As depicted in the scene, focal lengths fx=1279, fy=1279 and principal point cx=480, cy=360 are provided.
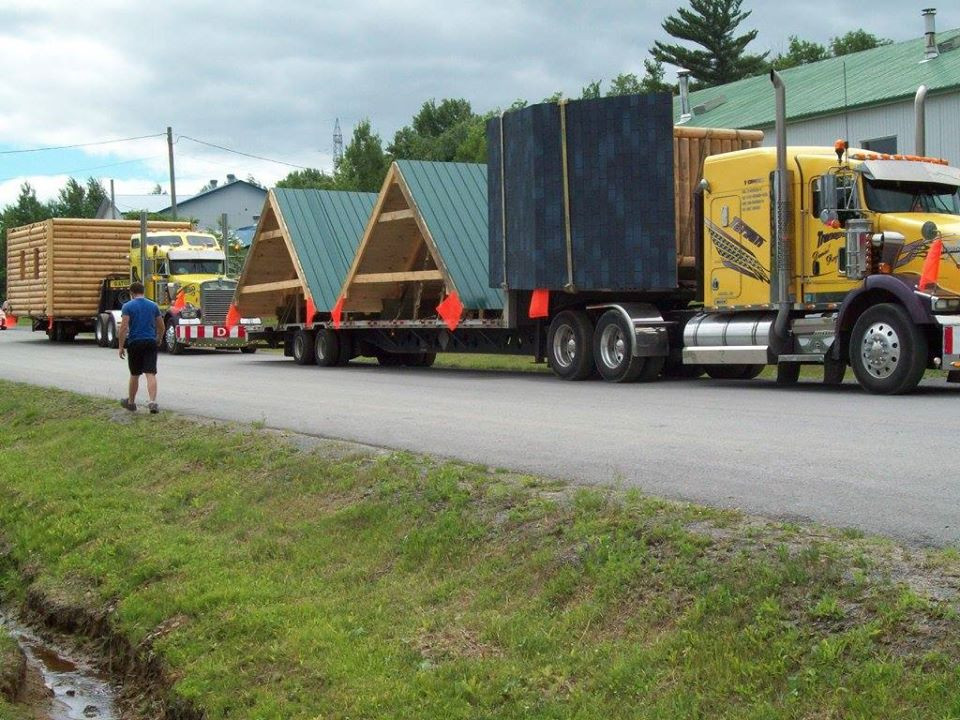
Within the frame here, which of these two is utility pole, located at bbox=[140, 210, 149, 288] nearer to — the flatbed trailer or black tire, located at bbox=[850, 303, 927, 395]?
the flatbed trailer

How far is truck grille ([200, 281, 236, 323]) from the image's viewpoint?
33719 mm

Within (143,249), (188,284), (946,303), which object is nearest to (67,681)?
(946,303)

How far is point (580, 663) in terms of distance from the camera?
5.36 metres

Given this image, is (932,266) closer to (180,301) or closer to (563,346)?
(563,346)

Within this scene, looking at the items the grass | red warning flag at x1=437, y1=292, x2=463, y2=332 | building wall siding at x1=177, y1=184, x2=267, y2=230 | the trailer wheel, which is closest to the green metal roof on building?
red warning flag at x1=437, y1=292, x2=463, y2=332

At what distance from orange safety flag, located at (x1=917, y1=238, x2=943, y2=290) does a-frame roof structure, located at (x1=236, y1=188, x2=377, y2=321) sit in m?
13.4

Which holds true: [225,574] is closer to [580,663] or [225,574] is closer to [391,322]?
[580,663]

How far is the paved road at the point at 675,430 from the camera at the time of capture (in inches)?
293

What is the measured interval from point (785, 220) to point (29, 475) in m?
9.43

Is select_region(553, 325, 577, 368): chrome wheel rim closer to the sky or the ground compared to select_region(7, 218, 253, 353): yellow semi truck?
closer to the ground

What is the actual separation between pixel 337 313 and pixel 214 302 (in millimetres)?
10453

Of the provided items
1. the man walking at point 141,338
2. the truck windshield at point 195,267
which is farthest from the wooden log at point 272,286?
the man walking at point 141,338

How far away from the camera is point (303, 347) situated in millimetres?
26328

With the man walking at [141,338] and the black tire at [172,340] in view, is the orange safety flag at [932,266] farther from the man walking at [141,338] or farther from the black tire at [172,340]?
the black tire at [172,340]
